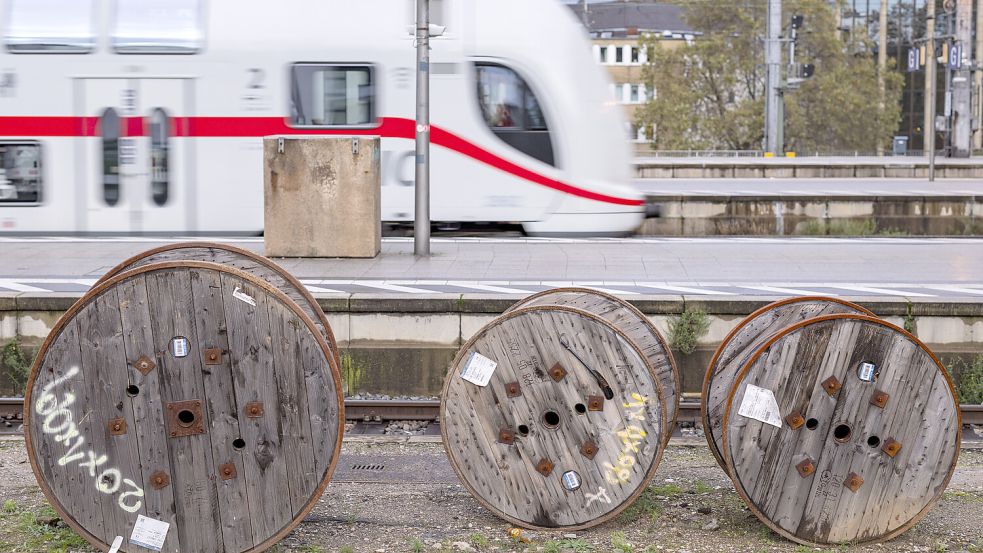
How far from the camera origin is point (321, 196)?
43.4 ft

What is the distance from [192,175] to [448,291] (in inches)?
244

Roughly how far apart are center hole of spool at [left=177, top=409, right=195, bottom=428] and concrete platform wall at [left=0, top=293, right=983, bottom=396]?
13.7 ft

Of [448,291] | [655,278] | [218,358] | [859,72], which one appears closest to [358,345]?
[448,291]

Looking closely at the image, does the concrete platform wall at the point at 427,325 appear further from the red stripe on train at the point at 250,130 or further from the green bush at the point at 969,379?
the red stripe on train at the point at 250,130

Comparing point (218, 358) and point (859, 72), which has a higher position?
point (859, 72)

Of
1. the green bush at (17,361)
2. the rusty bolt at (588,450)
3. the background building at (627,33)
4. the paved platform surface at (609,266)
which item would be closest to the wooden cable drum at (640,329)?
the rusty bolt at (588,450)

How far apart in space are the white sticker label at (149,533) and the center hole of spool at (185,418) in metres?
0.45

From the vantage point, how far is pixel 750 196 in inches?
916

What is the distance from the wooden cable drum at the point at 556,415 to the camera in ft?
20.4

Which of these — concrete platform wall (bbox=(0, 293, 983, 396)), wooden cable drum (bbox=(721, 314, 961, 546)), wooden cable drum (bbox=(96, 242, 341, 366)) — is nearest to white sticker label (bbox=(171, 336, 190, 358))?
wooden cable drum (bbox=(96, 242, 341, 366))

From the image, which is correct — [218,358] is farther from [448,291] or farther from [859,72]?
[859,72]

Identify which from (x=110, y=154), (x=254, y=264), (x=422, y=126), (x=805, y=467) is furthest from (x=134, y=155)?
(x=805, y=467)

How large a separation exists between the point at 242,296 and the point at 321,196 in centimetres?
758

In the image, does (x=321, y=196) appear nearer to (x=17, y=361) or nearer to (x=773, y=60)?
(x=17, y=361)
